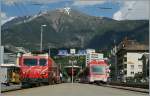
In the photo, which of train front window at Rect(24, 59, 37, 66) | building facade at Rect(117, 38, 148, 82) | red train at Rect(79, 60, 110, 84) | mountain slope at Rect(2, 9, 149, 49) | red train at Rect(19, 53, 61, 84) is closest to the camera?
red train at Rect(19, 53, 61, 84)

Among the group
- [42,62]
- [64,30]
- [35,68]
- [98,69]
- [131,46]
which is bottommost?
[35,68]

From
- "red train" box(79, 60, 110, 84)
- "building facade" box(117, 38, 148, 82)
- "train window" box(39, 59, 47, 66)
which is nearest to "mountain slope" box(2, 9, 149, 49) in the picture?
"building facade" box(117, 38, 148, 82)

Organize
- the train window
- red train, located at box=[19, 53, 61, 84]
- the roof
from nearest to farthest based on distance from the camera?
red train, located at box=[19, 53, 61, 84], the train window, the roof

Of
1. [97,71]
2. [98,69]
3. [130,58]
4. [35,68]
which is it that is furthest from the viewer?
[130,58]

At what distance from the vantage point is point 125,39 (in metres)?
165

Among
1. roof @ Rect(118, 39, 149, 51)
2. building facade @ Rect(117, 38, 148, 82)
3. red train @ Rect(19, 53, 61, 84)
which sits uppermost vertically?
roof @ Rect(118, 39, 149, 51)

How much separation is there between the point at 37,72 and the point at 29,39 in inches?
2729

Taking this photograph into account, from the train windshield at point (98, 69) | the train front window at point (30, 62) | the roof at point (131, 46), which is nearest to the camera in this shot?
the train front window at point (30, 62)

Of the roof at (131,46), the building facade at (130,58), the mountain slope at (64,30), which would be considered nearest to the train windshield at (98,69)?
the mountain slope at (64,30)

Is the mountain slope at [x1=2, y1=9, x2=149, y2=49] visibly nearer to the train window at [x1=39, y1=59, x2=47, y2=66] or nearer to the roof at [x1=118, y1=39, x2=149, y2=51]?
the roof at [x1=118, y1=39, x2=149, y2=51]

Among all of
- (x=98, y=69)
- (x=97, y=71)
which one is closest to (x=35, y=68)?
(x=98, y=69)

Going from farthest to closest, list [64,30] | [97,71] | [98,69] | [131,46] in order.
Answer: [131,46]
[64,30]
[97,71]
[98,69]

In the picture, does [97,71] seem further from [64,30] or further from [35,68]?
[64,30]

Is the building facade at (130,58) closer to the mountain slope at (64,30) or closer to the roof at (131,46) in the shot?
the roof at (131,46)
